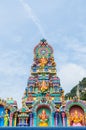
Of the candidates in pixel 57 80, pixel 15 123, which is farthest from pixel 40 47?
pixel 15 123

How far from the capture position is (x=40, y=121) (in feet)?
90.0

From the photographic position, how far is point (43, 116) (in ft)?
89.7

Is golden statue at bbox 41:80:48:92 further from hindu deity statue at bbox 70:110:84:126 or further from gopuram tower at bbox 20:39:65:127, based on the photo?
hindu deity statue at bbox 70:110:84:126

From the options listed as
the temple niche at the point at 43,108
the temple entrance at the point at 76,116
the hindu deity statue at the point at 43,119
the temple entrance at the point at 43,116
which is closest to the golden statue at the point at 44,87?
the temple niche at the point at 43,108

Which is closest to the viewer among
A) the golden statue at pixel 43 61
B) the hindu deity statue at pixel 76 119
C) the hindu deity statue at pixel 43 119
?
the hindu deity statue at pixel 76 119

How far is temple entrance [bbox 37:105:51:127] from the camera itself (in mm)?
27219

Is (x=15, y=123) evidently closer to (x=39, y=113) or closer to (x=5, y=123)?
(x=5, y=123)

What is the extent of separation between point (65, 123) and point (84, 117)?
2.39 m

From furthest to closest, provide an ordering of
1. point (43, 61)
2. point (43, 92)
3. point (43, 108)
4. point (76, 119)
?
point (43, 61) < point (43, 92) < point (43, 108) < point (76, 119)

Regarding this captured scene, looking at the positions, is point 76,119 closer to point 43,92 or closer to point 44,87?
point 43,92

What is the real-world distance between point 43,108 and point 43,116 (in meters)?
1.24

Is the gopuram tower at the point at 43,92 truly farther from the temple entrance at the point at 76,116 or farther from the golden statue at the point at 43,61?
the temple entrance at the point at 76,116

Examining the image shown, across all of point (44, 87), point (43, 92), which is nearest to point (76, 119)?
point (43, 92)

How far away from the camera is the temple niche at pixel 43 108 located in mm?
27281
